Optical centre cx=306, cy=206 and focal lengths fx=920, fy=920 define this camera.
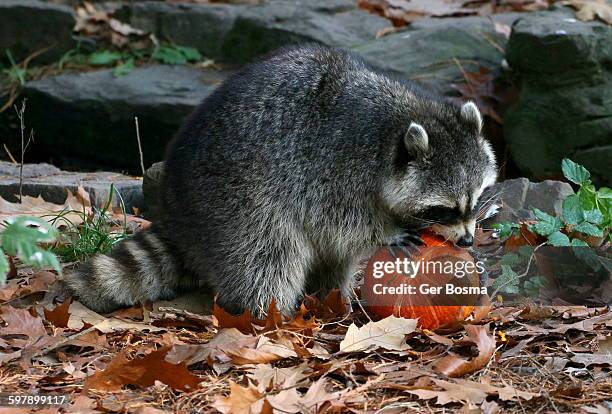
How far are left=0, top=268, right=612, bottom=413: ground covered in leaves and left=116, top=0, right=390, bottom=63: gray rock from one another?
5333 millimetres

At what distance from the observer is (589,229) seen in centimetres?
442

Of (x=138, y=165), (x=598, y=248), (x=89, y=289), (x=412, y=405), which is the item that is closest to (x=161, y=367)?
(x=412, y=405)

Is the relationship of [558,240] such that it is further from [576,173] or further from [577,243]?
[576,173]

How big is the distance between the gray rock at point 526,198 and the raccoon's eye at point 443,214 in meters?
1.04

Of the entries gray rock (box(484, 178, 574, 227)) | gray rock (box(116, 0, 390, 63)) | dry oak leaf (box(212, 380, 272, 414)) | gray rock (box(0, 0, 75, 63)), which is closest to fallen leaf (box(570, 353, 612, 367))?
dry oak leaf (box(212, 380, 272, 414))

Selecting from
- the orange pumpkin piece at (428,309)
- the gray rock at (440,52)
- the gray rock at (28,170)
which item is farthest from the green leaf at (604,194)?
the gray rock at (28,170)

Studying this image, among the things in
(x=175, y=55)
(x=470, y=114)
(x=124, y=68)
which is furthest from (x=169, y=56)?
(x=470, y=114)

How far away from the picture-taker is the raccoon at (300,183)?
436 cm

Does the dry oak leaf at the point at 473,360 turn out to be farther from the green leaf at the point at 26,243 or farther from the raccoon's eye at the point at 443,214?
the green leaf at the point at 26,243

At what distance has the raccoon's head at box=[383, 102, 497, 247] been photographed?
169 inches

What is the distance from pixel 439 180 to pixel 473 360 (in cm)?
109

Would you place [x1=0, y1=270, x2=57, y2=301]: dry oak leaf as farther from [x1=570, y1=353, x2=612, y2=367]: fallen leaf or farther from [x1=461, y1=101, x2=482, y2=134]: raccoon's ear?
[x1=570, y1=353, x2=612, y2=367]: fallen leaf

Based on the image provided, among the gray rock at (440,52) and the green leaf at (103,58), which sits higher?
the gray rock at (440,52)

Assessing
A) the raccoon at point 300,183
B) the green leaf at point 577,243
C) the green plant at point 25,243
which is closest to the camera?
the green plant at point 25,243
